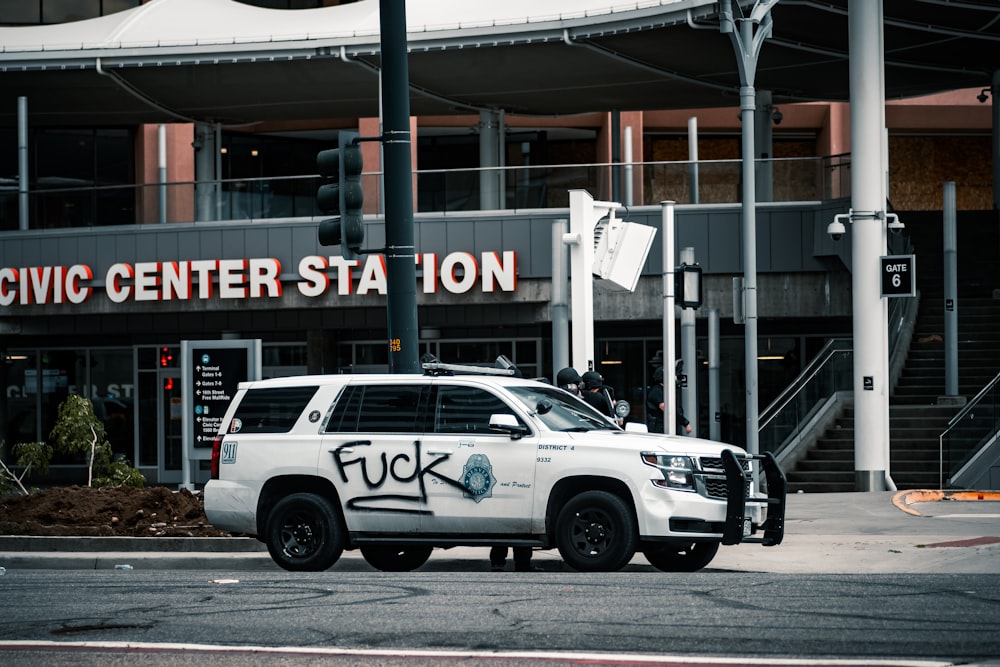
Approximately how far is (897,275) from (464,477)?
41.0 ft

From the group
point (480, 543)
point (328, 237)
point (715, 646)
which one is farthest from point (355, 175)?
point (715, 646)

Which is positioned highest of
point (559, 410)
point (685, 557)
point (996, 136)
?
point (996, 136)

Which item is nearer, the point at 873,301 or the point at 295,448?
the point at 295,448

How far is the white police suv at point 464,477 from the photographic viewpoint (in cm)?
1323

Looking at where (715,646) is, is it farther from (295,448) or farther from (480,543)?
(295,448)

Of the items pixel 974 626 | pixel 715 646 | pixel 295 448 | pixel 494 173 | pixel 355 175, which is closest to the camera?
pixel 715 646

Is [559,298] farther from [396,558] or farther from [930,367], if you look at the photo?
[930,367]

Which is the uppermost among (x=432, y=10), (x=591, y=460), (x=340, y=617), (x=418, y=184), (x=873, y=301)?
(x=432, y=10)

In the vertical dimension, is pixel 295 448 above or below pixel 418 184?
below

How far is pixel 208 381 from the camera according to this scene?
22.1 metres

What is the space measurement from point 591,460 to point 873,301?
40.8 ft

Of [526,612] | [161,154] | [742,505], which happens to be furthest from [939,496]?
[161,154]

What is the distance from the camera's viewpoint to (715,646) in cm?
886

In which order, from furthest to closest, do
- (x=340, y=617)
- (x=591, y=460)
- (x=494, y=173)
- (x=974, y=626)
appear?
(x=494, y=173) < (x=591, y=460) < (x=340, y=617) < (x=974, y=626)
